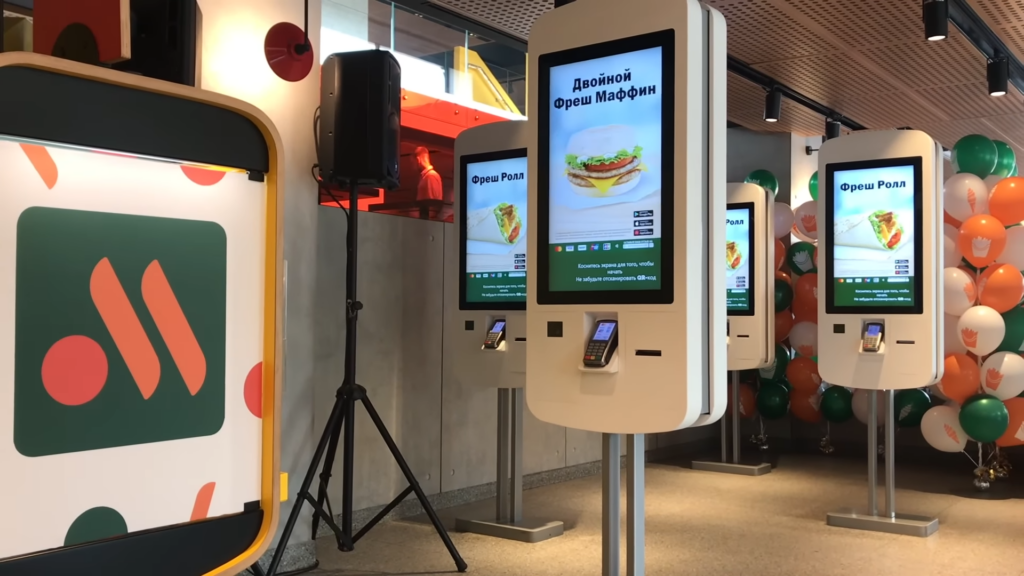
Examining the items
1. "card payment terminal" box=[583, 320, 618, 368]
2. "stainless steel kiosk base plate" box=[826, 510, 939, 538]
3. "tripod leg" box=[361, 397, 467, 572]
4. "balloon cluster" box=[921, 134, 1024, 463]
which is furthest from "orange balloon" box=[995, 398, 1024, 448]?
"card payment terminal" box=[583, 320, 618, 368]

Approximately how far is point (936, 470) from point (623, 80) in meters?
5.16

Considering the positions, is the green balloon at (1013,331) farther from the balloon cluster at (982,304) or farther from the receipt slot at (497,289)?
the receipt slot at (497,289)

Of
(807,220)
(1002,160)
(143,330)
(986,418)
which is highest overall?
(1002,160)

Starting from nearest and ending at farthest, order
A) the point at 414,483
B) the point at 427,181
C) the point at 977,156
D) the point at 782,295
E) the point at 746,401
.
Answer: the point at 414,483
the point at 427,181
the point at 977,156
the point at 782,295
the point at 746,401

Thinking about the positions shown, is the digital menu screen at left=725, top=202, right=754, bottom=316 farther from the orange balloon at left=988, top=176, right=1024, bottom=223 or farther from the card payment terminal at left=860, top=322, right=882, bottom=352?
the card payment terminal at left=860, top=322, right=882, bottom=352

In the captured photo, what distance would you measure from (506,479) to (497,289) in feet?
3.14

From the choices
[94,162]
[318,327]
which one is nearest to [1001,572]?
[318,327]

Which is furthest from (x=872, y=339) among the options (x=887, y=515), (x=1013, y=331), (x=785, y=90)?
(x=785, y=90)

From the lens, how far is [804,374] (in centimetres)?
676

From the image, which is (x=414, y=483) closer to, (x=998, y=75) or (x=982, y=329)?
(x=982, y=329)

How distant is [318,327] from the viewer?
433 centimetres

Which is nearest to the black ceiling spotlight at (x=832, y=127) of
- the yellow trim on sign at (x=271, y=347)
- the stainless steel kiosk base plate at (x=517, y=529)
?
the stainless steel kiosk base plate at (x=517, y=529)

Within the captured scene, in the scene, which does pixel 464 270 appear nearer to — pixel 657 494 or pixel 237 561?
pixel 657 494

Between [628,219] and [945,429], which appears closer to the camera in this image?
[628,219]
